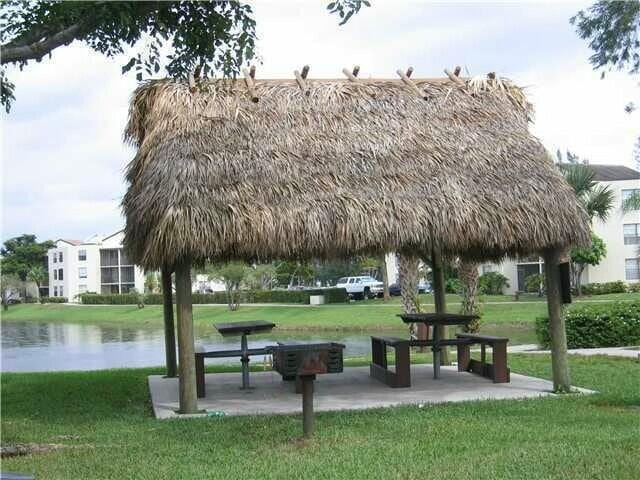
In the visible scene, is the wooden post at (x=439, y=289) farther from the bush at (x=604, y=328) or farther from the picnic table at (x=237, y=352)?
the bush at (x=604, y=328)

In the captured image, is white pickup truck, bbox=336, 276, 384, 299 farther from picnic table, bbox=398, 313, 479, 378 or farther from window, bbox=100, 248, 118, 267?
window, bbox=100, 248, 118, 267

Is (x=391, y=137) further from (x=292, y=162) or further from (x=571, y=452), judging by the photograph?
(x=571, y=452)

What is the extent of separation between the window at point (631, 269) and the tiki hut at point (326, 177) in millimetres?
37996

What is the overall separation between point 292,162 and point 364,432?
3.59 m

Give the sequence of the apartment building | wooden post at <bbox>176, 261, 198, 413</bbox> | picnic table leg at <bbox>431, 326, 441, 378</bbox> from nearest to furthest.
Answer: wooden post at <bbox>176, 261, 198, 413</bbox> < picnic table leg at <bbox>431, 326, 441, 378</bbox> < the apartment building

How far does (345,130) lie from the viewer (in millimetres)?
10508

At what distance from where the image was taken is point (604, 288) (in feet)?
139

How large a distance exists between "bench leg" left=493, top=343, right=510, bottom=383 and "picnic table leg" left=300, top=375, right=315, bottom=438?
188 inches

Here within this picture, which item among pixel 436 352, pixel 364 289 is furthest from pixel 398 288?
pixel 436 352

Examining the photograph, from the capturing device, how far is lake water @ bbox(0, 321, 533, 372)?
21.9 metres

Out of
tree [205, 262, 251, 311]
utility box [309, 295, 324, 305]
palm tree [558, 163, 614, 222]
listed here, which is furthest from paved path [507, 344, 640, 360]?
utility box [309, 295, 324, 305]

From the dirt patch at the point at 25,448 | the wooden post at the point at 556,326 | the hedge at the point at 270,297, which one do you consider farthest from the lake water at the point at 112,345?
the dirt patch at the point at 25,448

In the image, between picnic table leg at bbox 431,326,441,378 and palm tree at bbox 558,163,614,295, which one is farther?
palm tree at bbox 558,163,614,295

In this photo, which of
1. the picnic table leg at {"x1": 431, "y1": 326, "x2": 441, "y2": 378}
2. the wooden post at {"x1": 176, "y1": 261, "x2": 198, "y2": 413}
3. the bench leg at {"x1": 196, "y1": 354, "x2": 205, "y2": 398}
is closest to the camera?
the wooden post at {"x1": 176, "y1": 261, "x2": 198, "y2": 413}
